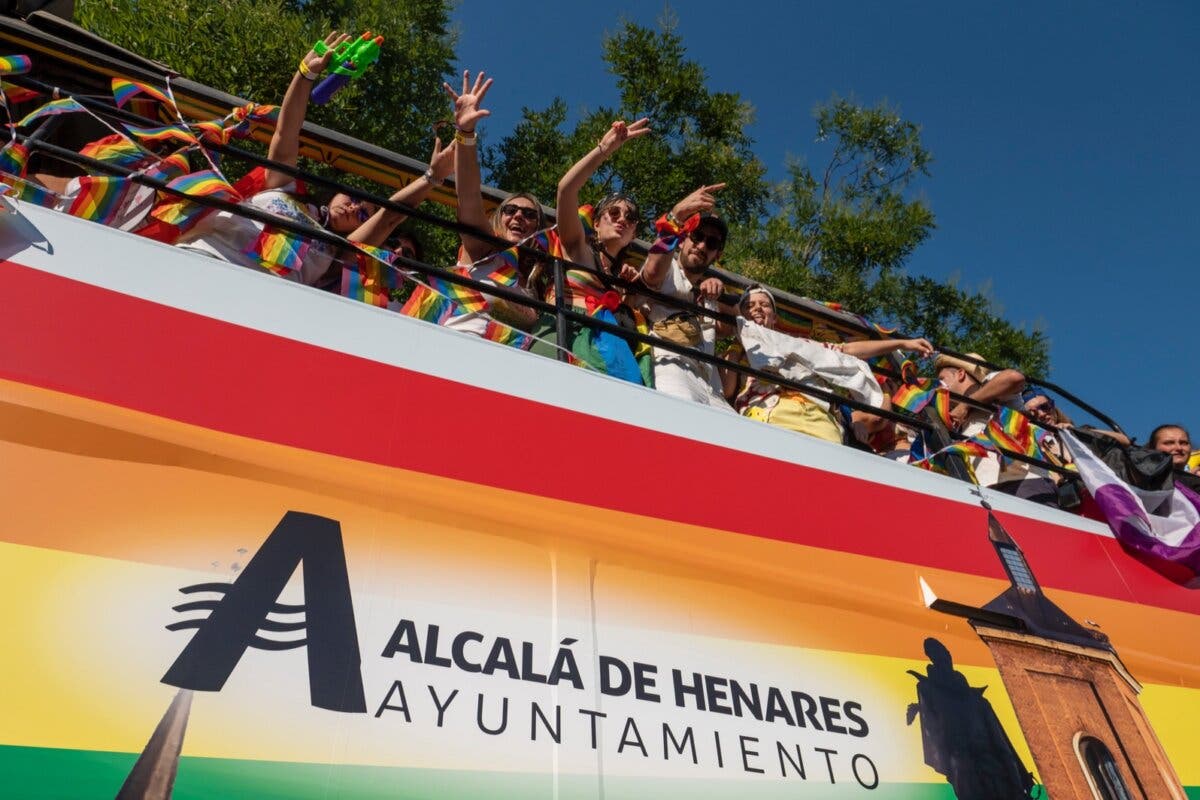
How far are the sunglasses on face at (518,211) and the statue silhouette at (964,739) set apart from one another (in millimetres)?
2323

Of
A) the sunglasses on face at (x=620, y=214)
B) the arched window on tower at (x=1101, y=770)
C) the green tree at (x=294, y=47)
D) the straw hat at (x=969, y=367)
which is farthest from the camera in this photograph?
the green tree at (x=294, y=47)

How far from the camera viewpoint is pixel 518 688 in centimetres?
204

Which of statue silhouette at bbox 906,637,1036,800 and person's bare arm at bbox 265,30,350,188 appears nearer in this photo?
statue silhouette at bbox 906,637,1036,800

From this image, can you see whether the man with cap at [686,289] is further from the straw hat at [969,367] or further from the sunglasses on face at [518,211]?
the straw hat at [969,367]

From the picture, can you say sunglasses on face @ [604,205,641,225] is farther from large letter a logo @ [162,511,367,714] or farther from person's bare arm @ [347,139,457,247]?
large letter a logo @ [162,511,367,714]

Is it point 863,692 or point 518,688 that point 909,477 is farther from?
point 518,688

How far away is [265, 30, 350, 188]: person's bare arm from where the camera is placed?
3.13m

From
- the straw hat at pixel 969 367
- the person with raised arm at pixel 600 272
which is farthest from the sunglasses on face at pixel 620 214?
the straw hat at pixel 969 367

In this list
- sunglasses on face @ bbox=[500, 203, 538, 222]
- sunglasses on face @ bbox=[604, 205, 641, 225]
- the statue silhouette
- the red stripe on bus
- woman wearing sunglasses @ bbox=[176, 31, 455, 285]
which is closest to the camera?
the red stripe on bus

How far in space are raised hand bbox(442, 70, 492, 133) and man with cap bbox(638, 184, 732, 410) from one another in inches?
35.7

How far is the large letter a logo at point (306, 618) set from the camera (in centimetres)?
176

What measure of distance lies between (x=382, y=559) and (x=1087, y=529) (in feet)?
11.5

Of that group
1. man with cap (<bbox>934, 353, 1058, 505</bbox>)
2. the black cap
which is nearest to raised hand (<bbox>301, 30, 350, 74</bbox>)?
the black cap

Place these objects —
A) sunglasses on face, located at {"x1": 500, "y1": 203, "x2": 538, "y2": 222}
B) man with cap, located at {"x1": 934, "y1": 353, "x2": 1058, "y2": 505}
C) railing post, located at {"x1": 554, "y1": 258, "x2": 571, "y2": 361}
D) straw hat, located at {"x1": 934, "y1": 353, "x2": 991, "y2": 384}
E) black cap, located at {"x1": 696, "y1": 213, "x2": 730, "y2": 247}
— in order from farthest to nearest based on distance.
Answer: straw hat, located at {"x1": 934, "y1": 353, "x2": 991, "y2": 384}, man with cap, located at {"x1": 934, "y1": 353, "x2": 1058, "y2": 505}, black cap, located at {"x1": 696, "y1": 213, "x2": 730, "y2": 247}, sunglasses on face, located at {"x1": 500, "y1": 203, "x2": 538, "y2": 222}, railing post, located at {"x1": 554, "y1": 258, "x2": 571, "y2": 361}
